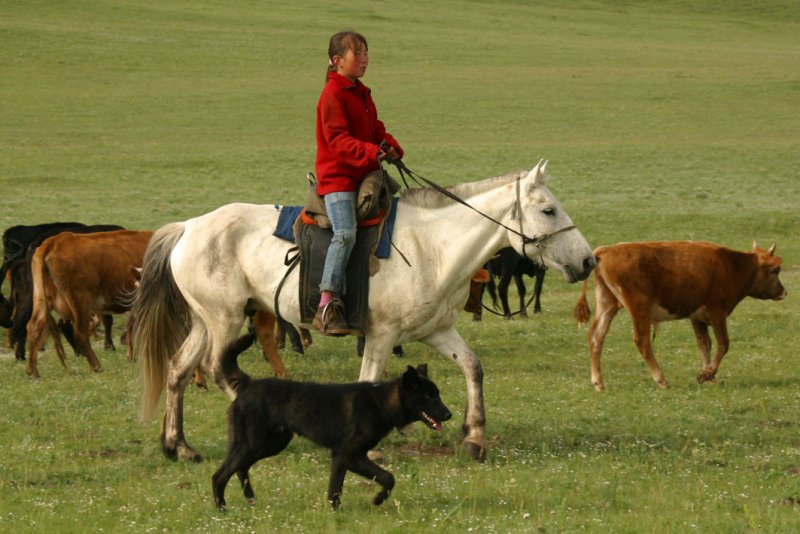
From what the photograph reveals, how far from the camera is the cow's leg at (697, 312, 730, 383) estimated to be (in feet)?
42.7

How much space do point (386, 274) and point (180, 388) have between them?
197cm

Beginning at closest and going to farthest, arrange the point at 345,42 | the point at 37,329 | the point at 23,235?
1. the point at 345,42
2. the point at 37,329
3. the point at 23,235

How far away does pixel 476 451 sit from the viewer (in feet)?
31.0

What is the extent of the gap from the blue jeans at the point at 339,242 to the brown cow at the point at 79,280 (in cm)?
543

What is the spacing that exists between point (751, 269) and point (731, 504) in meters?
6.41

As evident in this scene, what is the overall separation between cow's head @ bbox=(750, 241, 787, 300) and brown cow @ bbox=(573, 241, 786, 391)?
0.35 meters

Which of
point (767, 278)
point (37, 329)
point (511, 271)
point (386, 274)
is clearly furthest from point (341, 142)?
point (511, 271)

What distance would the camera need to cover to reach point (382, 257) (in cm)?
967

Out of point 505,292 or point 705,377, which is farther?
point 505,292

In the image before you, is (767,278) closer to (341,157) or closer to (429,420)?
(341,157)

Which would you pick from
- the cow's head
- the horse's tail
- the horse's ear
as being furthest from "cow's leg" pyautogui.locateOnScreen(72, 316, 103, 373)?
the cow's head

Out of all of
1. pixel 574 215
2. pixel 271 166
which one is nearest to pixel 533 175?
pixel 574 215

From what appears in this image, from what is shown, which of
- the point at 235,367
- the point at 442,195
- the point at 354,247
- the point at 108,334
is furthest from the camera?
the point at 108,334

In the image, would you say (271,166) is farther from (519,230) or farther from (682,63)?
(682,63)
